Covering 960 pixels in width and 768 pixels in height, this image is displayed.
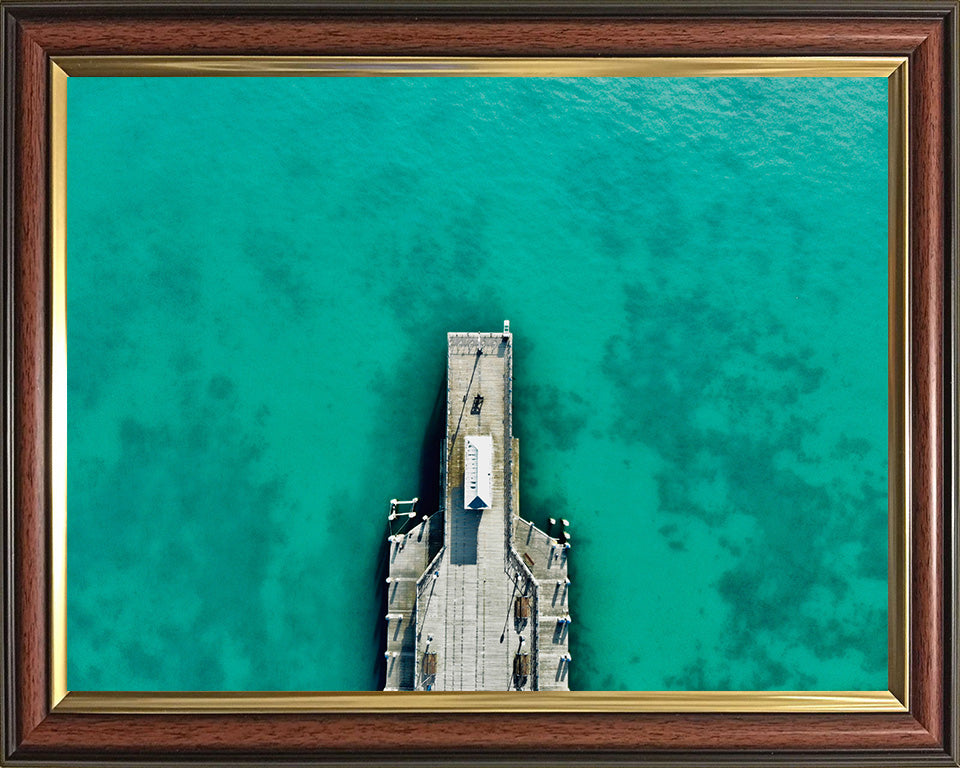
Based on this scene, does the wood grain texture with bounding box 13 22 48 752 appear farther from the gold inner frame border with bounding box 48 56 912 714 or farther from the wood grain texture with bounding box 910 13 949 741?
the wood grain texture with bounding box 910 13 949 741

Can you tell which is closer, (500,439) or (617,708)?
(617,708)

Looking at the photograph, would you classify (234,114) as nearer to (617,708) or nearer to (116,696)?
(116,696)

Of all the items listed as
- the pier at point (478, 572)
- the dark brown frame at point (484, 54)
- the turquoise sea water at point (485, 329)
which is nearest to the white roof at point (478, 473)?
the pier at point (478, 572)

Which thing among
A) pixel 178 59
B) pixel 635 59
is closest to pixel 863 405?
pixel 635 59

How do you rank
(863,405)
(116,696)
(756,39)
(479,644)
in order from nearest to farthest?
1. (116,696)
2. (756,39)
3. (479,644)
4. (863,405)

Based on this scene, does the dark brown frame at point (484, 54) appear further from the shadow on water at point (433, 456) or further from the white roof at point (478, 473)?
the shadow on water at point (433, 456)

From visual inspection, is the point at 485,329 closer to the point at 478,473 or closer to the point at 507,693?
the point at 478,473

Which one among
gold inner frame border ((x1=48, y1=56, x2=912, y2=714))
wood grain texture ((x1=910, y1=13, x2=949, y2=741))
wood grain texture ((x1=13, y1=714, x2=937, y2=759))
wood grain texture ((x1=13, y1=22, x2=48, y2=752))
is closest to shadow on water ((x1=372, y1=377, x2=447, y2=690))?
gold inner frame border ((x1=48, y1=56, x2=912, y2=714))
